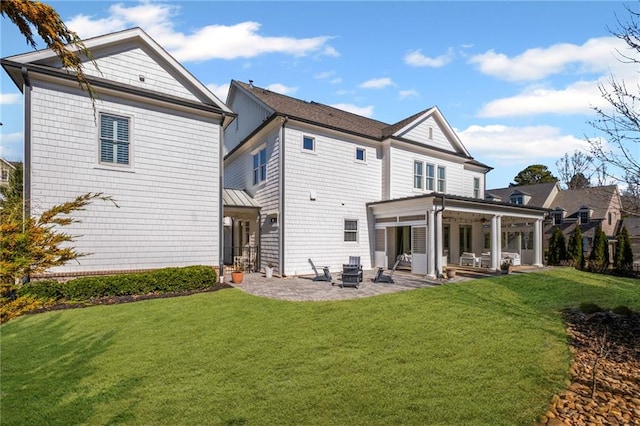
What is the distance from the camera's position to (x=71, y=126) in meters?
10.3

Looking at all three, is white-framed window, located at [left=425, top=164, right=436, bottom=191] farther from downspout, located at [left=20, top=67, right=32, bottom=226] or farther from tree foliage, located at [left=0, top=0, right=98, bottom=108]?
tree foliage, located at [left=0, top=0, right=98, bottom=108]

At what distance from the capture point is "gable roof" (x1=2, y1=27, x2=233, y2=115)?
971 cm

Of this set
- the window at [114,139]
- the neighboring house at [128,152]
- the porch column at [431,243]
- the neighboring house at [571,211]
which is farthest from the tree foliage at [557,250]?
the window at [114,139]

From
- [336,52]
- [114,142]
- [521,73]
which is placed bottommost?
[114,142]

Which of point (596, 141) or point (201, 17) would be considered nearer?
point (596, 141)

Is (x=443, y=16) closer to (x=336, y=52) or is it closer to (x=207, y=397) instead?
(x=336, y=52)

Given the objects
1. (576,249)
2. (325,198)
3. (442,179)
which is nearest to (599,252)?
(576,249)

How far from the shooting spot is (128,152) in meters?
11.2

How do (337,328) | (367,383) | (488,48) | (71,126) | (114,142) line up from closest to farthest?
(367,383)
(337,328)
(488,48)
(71,126)
(114,142)

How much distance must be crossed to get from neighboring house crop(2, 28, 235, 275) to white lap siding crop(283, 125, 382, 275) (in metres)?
3.17

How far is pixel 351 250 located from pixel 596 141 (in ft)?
37.0

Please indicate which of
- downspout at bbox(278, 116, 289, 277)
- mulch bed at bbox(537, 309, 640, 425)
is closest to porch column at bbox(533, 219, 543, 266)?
mulch bed at bbox(537, 309, 640, 425)

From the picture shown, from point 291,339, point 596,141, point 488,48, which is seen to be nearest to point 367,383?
point 291,339

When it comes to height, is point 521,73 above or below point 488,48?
below
